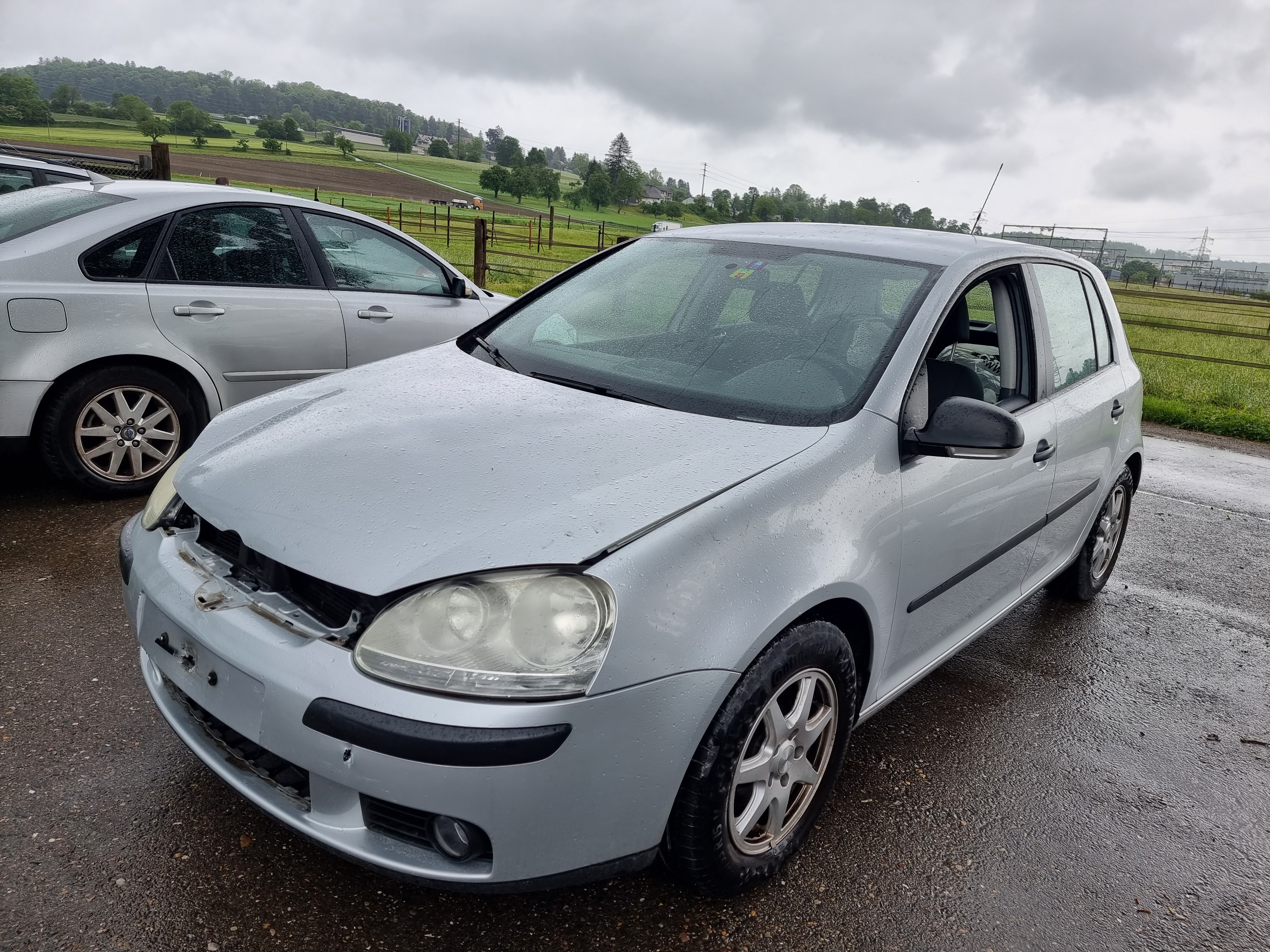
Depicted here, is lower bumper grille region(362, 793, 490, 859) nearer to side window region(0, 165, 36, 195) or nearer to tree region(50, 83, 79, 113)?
side window region(0, 165, 36, 195)

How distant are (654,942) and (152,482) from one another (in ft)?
12.0

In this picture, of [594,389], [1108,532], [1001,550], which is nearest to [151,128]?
[1108,532]

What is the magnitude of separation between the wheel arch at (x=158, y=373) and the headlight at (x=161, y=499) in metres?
2.21

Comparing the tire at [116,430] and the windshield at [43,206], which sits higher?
the windshield at [43,206]

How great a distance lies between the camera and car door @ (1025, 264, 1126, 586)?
134 inches

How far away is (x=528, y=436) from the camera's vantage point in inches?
92.4

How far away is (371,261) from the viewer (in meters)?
5.34

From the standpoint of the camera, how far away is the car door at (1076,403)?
3400 millimetres

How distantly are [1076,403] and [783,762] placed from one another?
204 cm

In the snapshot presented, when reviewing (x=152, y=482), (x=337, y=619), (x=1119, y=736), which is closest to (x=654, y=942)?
(x=337, y=619)

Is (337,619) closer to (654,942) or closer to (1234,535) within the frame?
(654,942)

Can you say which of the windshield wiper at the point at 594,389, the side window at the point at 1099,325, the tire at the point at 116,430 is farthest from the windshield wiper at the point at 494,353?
the side window at the point at 1099,325

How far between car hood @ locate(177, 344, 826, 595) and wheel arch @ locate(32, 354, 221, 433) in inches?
81.0

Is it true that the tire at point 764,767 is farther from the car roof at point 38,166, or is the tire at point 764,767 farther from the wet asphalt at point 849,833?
the car roof at point 38,166
